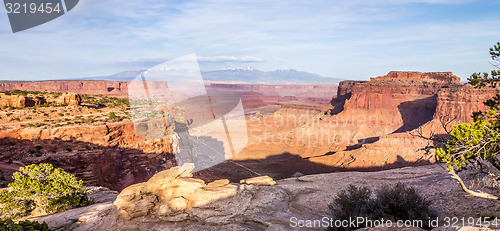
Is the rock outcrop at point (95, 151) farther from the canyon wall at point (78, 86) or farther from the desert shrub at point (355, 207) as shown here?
the canyon wall at point (78, 86)

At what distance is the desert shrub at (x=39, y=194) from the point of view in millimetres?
12930

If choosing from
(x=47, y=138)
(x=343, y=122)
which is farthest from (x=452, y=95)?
(x=47, y=138)

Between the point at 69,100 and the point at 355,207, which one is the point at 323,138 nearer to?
the point at 69,100

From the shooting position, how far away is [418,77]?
57.1m

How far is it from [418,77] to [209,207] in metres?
58.5

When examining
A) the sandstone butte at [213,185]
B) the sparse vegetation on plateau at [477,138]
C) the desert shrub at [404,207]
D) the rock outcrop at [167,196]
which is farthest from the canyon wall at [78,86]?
the sparse vegetation on plateau at [477,138]

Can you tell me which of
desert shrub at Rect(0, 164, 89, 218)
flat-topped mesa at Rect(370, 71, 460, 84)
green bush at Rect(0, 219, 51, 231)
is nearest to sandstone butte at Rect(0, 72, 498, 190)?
flat-topped mesa at Rect(370, 71, 460, 84)

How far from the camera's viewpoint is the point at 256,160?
44.6 meters

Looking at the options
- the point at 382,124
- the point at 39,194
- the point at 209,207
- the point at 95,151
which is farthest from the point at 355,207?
the point at 382,124

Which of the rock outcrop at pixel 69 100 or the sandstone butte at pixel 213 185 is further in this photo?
the rock outcrop at pixel 69 100

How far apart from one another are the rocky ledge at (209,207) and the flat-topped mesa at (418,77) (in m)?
47.7

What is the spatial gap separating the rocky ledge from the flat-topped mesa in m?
47.7

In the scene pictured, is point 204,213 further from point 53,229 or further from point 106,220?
point 53,229

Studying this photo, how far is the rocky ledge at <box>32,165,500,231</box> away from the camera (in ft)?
35.5
